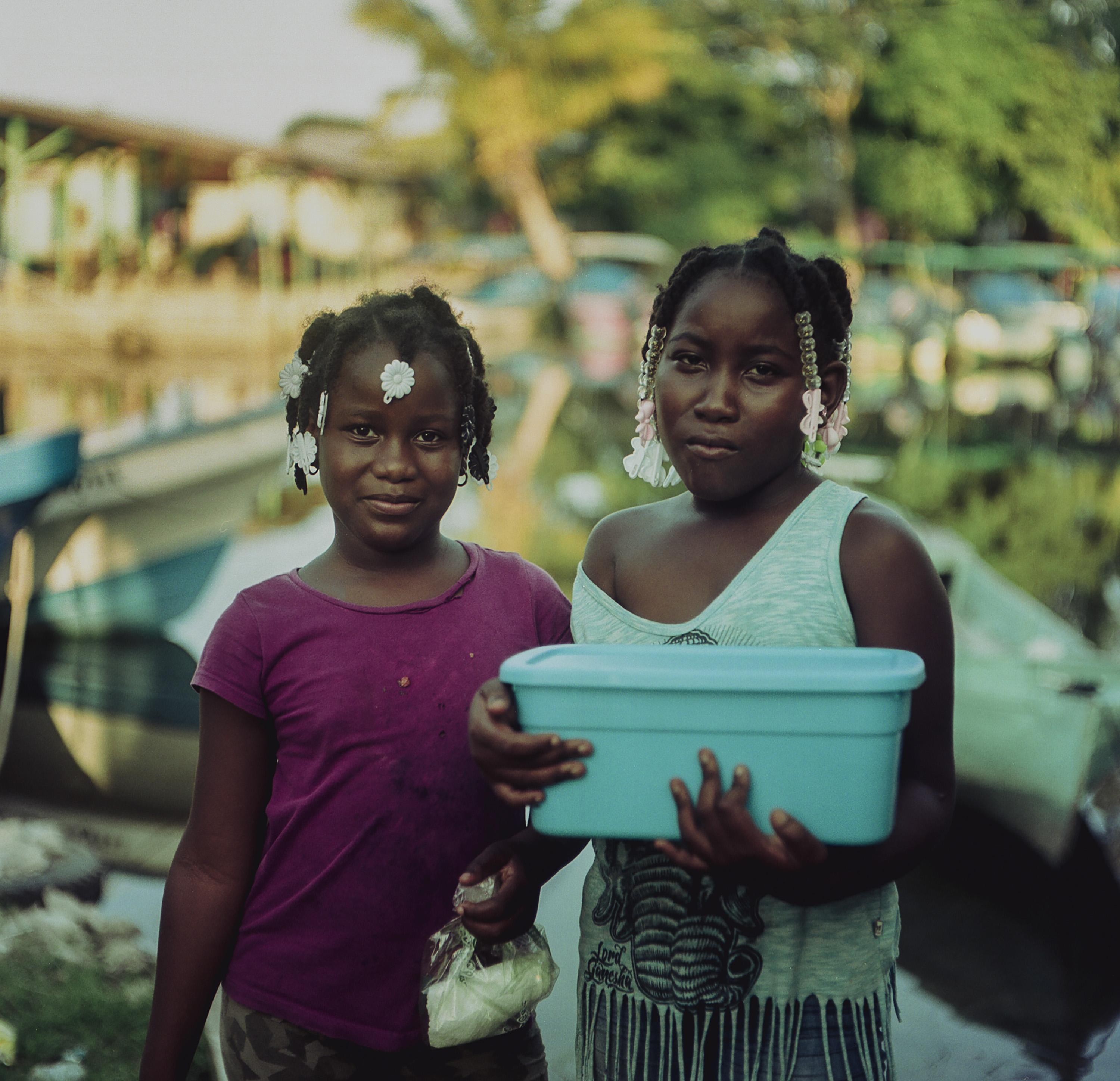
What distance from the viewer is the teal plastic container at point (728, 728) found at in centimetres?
119

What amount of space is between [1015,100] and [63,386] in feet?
71.1

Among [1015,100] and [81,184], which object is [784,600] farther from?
[1015,100]

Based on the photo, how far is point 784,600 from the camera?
4.71ft

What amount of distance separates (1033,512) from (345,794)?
10.1 m

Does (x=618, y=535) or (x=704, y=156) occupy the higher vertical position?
(x=704, y=156)

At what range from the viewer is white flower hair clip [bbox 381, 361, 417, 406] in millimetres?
1586

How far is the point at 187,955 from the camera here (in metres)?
1.57

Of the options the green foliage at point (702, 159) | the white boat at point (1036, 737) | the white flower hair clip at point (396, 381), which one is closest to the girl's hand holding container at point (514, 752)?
the white flower hair clip at point (396, 381)

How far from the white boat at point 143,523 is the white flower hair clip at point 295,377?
5.81 metres

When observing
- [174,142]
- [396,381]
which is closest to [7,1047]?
[396,381]

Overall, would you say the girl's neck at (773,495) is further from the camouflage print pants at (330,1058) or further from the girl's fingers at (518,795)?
the camouflage print pants at (330,1058)

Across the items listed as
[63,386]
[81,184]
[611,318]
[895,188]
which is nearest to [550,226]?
[611,318]

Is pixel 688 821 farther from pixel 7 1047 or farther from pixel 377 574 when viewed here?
pixel 7 1047

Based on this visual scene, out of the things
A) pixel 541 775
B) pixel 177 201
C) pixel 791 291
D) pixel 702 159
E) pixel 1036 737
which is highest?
pixel 702 159
